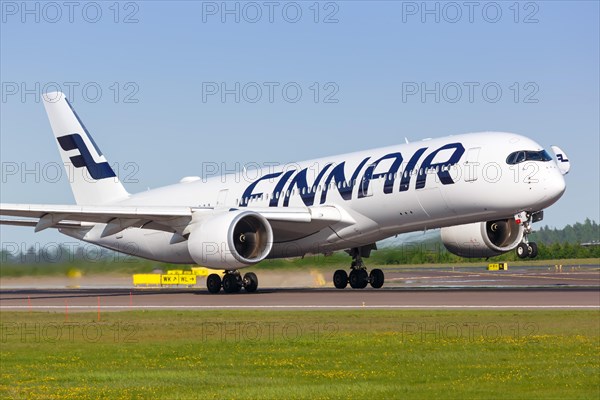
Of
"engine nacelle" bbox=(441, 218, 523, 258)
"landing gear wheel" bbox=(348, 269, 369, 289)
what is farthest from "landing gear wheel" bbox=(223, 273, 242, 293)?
"engine nacelle" bbox=(441, 218, 523, 258)

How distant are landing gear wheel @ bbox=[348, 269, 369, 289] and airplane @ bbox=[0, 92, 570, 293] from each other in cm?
5

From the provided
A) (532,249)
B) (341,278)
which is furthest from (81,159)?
(532,249)

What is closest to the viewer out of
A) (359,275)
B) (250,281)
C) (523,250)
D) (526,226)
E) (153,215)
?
(523,250)

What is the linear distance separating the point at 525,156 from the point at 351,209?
7.49m

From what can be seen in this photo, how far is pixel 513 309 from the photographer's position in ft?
89.0

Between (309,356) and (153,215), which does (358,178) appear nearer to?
(153,215)

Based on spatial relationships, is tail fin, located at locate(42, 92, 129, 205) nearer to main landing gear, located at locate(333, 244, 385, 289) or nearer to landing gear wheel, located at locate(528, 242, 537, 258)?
main landing gear, located at locate(333, 244, 385, 289)

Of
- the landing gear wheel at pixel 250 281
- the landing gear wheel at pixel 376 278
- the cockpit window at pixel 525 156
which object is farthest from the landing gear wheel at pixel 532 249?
the landing gear wheel at pixel 250 281

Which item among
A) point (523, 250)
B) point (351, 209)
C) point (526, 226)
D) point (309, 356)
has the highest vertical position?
point (351, 209)

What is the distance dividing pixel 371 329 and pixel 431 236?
20200mm

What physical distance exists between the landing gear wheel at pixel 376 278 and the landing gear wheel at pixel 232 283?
247 inches

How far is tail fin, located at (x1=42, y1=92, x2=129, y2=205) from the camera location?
161 ft

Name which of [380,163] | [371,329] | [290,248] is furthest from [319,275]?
[371,329]

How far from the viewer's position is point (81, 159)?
163 ft
